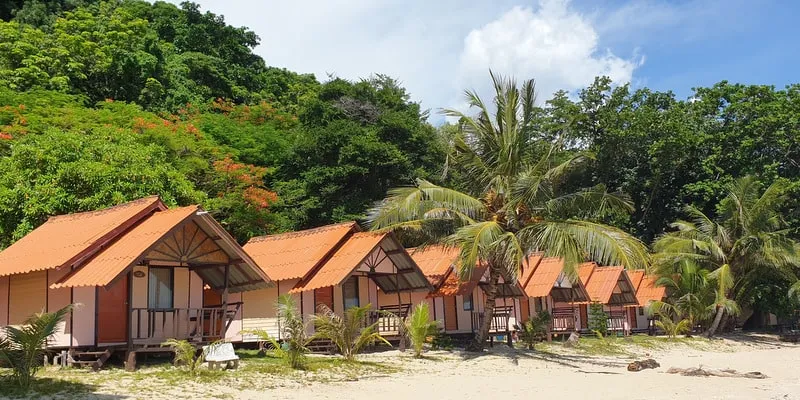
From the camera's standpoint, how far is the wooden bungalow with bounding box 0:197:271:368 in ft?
55.1

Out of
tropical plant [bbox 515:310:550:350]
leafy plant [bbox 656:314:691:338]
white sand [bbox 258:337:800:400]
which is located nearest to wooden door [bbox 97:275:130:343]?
white sand [bbox 258:337:800:400]

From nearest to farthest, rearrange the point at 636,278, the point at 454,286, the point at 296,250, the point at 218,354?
the point at 218,354
the point at 296,250
the point at 454,286
the point at 636,278

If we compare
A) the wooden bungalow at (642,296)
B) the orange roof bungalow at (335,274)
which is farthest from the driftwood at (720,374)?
the wooden bungalow at (642,296)

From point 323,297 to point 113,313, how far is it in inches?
314

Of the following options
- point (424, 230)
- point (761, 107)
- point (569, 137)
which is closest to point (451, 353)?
point (424, 230)

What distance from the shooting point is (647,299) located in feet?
145

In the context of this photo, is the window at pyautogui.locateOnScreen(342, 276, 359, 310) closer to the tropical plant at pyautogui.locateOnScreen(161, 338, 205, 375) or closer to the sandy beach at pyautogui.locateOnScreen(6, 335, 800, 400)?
the sandy beach at pyautogui.locateOnScreen(6, 335, 800, 400)

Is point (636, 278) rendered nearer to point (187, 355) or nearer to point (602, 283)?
point (602, 283)

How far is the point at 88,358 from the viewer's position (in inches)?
659

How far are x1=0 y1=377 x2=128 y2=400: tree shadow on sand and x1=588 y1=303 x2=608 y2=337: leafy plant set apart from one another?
2708cm

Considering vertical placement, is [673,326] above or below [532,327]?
below

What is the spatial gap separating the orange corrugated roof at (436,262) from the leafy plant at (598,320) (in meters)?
10.1

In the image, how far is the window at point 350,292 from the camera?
83.4 ft

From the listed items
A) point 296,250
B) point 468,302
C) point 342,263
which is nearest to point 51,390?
point 342,263
